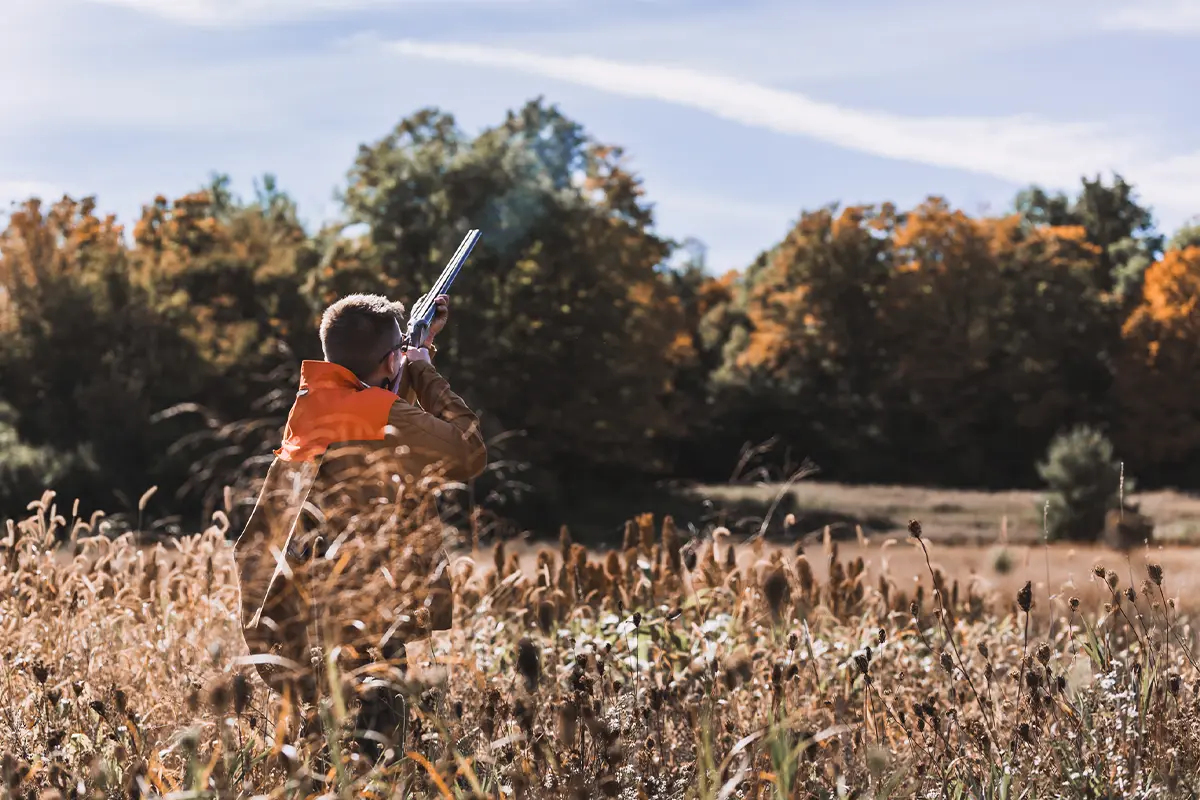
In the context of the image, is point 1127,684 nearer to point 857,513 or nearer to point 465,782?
point 465,782

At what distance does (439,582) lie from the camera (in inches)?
142

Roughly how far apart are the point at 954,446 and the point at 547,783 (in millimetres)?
41906

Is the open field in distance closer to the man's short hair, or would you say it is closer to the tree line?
the tree line

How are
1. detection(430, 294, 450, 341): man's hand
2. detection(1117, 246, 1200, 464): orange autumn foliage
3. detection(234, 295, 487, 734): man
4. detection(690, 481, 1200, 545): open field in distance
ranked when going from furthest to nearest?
detection(1117, 246, 1200, 464): orange autumn foliage → detection(690, 481, 1200, 545): open field in distance → detection(430, 294, 450, 341): man's hand → detection(234, 295, 487, 734): man

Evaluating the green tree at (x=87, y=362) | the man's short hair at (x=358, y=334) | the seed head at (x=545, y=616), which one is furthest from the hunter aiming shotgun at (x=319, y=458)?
the green tree at (x=87, y=362)

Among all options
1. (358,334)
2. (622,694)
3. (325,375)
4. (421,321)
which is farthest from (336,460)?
(622,694)

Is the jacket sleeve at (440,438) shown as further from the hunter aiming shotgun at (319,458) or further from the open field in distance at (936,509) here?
the open field in distance at (936,509)

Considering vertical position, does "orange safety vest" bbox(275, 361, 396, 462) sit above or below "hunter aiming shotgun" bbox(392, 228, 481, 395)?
below

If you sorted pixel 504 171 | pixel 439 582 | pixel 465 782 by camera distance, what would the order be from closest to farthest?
pixel 465 782
pixel 439 582
pixel 504 171

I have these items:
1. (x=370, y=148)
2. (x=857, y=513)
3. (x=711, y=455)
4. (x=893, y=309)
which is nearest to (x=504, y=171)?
(x=370, y=148)

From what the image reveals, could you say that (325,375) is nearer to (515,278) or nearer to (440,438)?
(440,438)

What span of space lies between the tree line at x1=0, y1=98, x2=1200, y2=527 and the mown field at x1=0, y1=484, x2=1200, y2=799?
7933mm

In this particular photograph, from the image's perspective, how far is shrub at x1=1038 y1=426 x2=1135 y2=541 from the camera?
2484 centimetres

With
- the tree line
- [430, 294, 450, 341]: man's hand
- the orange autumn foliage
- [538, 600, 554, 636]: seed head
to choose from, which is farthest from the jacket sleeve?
the orange autumn foliage
